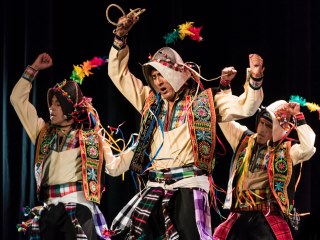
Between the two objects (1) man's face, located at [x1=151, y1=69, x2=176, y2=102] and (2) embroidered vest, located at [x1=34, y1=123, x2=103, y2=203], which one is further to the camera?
(2) embroidered vest, located at [x1=34, y1=123, x2=103, y2=203]

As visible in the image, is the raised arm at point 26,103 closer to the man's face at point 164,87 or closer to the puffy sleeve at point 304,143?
the man's face at point 164,87

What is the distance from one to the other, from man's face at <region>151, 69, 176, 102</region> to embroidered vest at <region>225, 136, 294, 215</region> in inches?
26.5

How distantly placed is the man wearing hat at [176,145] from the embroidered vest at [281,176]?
0.56m

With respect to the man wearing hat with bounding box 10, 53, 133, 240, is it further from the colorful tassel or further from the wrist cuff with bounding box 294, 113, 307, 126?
the wrist cuff with bounding box 294, 113, 307, 126

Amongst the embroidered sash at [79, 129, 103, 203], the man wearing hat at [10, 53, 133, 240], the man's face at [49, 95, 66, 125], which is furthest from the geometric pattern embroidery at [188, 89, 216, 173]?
the man's face at [49, 95, 66, 125]

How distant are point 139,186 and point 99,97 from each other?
60.2 inches

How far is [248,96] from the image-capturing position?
3.52 metres

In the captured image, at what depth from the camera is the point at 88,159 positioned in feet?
13.9

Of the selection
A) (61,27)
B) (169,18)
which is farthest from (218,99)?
(61,27)

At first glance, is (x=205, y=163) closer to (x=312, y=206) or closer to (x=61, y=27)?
(x=312, y=206)

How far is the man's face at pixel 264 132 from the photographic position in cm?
426

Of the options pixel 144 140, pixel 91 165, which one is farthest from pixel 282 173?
pixel 91 165

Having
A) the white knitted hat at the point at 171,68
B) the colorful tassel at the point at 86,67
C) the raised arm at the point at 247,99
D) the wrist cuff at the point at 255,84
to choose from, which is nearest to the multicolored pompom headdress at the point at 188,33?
the white knitted hat at the point at 171,68

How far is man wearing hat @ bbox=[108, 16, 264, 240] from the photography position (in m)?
3.51
